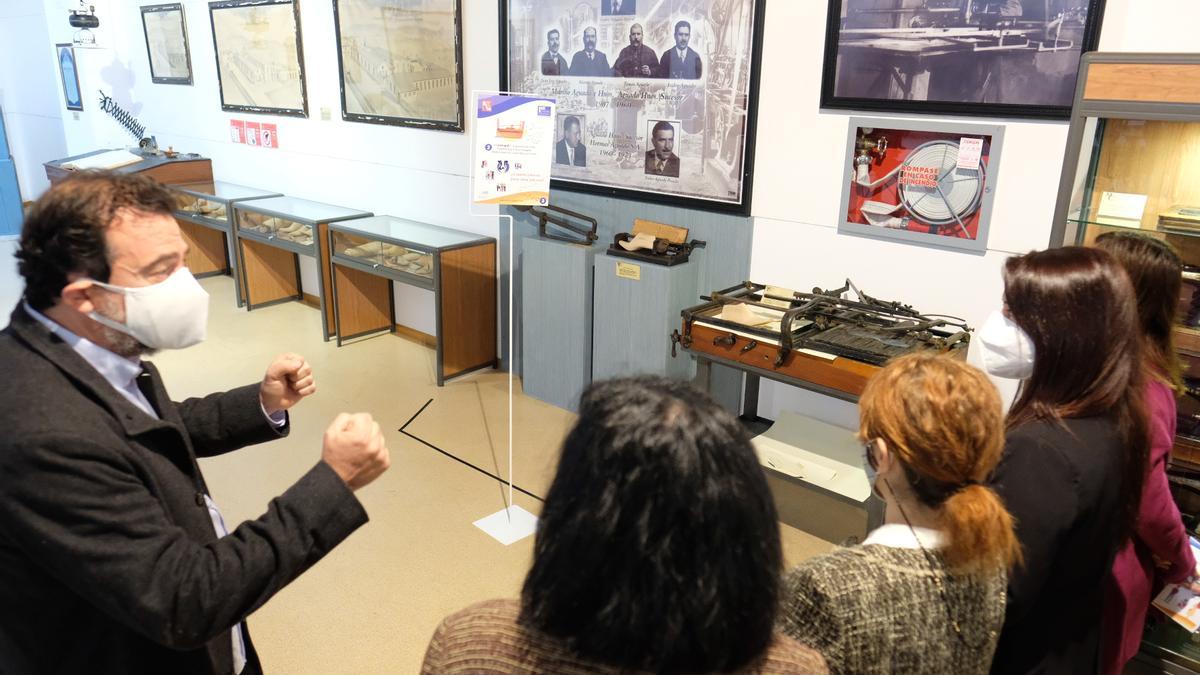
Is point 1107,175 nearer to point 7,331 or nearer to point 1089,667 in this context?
point 1089,667

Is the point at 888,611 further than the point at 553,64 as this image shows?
No

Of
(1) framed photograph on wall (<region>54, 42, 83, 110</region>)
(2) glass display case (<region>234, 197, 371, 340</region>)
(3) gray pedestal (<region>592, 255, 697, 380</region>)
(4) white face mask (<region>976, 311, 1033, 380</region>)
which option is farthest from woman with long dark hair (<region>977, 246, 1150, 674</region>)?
(1) framed photograph on wall (<region>54, 42, 83, 110</region>)

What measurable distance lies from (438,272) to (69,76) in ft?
20.9

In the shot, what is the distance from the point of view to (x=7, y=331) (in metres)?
1.20

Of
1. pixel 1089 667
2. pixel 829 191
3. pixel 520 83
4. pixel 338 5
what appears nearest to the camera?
pixel 1089 667

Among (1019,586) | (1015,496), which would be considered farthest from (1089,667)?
(1015,496)

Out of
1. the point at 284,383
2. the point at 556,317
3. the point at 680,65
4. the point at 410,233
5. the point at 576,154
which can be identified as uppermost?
the point at 680,65

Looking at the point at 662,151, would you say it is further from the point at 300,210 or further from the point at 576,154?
the point at 300,210

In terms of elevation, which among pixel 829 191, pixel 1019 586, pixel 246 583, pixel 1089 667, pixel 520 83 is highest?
pixel 520 83

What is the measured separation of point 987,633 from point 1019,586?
0.19 meters

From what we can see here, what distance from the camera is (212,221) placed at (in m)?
6.30

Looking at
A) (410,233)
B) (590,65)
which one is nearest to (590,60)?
(590,65)

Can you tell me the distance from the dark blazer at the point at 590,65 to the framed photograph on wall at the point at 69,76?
22.2 ft

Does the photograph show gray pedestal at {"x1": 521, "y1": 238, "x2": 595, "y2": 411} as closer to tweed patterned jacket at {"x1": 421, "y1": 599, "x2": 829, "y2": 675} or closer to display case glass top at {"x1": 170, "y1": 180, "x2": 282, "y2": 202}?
display case glass top at {"x1": 170, "y1": 180, "x2": 282, "y2": 202}
